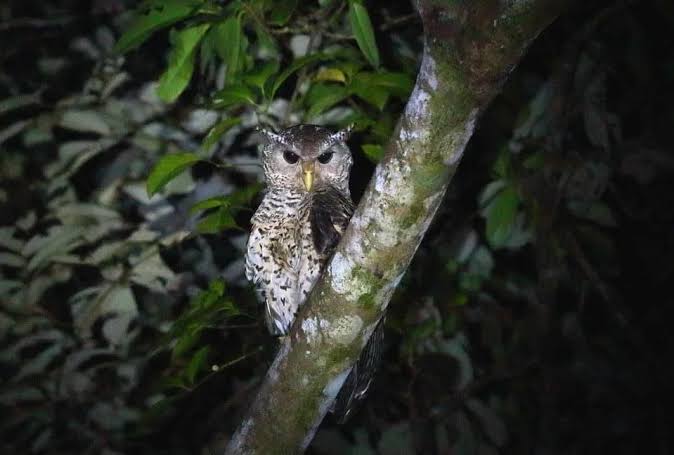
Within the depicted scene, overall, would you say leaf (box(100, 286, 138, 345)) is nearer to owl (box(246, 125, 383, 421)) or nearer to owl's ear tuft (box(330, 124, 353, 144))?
owl (box(246, 125, 383, 421))

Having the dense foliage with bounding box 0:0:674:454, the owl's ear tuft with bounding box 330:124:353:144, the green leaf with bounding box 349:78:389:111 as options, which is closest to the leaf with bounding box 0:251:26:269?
the dense foliage with bounding box 0:0:674:454

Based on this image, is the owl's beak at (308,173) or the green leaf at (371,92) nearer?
the green leaf at (371,92)

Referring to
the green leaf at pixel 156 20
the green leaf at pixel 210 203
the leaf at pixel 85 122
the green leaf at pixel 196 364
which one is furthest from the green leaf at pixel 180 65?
the green leaf at pixel 196 364

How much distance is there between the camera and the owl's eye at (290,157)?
2182 mm

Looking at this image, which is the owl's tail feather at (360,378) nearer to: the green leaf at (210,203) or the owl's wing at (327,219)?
the owl's wing at (327,219)

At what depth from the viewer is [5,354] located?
2.23 meters

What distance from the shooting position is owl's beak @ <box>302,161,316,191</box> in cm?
216

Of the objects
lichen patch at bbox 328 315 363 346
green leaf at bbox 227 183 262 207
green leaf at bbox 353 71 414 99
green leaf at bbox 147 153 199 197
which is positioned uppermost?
green leaf at bbox 353 71 414 99

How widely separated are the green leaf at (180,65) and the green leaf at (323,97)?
35 centimetres

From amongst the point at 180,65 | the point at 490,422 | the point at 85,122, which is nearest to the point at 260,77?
the point at 180,65

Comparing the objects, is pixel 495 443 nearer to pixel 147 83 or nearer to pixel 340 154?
pixel 340 154

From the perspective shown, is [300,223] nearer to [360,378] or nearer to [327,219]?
[327,219]

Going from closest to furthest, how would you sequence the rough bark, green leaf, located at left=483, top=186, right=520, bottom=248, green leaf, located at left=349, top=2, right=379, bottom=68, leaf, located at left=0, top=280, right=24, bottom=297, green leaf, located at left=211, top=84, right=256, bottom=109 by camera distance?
1. the rough bark
2. green leaf, located at left=349, top=2, right=379, bottom=68
3. green leaf, located at left=211, top=84, right=256, bottom=109
4. green leaf, located at left=483, top=186, right=520, bottom=248
5. leaf, located at left=0, top=280, right=24, bottom=297

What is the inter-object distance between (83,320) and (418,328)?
1.06m
